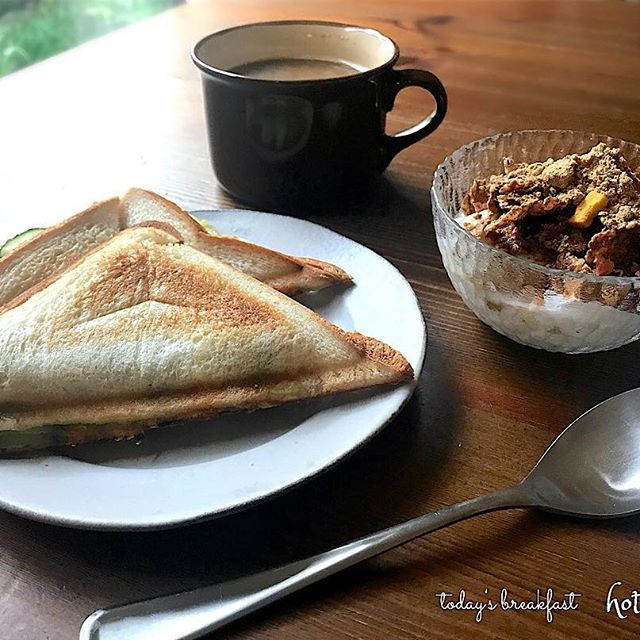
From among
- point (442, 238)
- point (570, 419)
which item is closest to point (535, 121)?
point (442, 238)

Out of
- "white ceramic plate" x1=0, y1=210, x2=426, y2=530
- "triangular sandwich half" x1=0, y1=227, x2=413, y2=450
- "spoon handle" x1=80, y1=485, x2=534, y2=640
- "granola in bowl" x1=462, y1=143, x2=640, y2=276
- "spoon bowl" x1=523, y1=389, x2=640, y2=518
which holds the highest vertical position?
"granola in bowl" x1=462, y1=143, x2=640, y2=276

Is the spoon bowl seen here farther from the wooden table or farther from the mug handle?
the mug handle

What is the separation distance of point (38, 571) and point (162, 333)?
0.22 meters

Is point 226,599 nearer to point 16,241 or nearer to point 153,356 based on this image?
point 153,356

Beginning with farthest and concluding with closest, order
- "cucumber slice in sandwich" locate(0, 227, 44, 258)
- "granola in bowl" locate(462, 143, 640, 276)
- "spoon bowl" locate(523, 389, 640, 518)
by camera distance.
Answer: "cucumber slice in sandwich" locate(0, 227, 44, 258), "granola in bowl" locate(462, 143, 640, 276), "spoon bowl" locate(523, 389, 640, 518)

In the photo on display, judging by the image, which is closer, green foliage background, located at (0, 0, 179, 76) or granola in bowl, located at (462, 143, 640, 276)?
granola in bowl, located at (462, 143, 640, 276)

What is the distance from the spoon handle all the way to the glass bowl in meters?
0.24

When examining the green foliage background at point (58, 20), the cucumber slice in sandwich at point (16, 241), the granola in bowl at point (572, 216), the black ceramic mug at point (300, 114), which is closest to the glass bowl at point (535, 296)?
the granola in bowl at point (572, 216)

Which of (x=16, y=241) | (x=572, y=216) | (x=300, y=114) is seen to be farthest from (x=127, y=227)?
(x=572, y=216)

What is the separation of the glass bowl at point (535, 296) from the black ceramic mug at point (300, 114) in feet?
0.61

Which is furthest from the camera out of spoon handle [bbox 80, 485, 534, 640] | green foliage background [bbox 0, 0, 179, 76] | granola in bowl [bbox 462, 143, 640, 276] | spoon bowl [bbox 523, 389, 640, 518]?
green foliage background [bbox 0, 0, 179, 76]

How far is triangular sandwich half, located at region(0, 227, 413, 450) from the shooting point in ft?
2.13

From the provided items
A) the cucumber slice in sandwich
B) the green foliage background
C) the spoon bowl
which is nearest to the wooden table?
the spoon bowl

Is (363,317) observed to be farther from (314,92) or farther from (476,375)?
(314,92)
